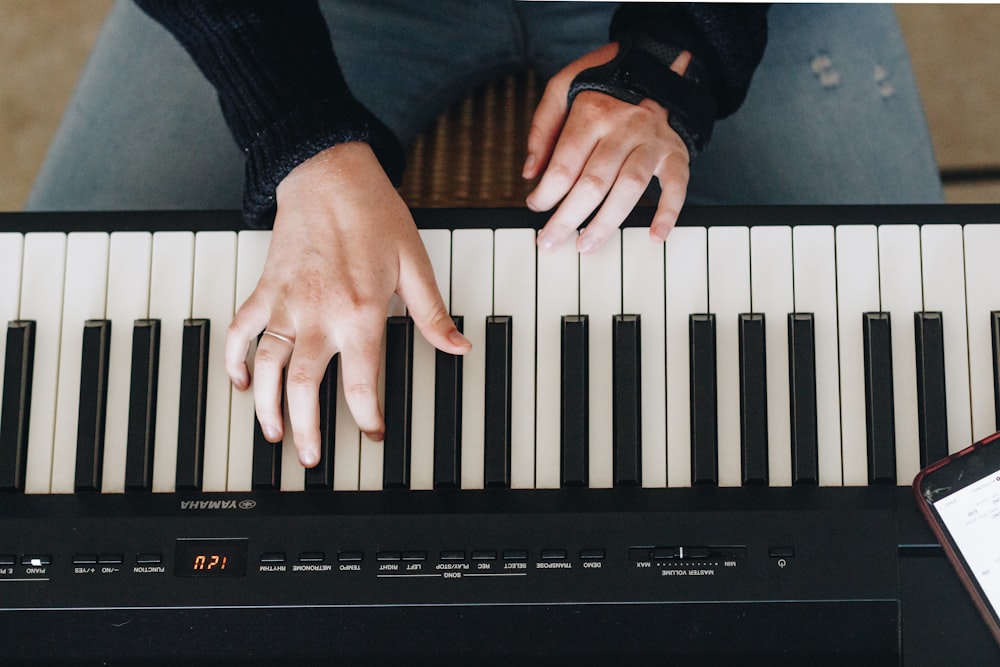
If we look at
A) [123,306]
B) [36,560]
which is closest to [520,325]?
[123,306]

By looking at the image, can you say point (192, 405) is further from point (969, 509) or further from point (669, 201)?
point (969, 509)

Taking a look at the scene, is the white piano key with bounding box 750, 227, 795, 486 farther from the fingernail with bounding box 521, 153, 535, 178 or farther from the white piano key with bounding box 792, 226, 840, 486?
the fingernail with bounding box 521, 153, 535, 178

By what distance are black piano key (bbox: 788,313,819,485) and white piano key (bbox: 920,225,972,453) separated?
0.12 meters

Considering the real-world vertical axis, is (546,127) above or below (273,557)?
above

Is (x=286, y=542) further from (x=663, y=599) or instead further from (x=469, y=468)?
(x=663, y=599)

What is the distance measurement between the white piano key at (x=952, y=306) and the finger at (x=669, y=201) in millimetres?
224

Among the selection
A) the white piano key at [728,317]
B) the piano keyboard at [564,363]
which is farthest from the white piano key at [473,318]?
the white piano key at [728,317]

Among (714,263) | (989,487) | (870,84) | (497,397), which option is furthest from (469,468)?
(870,84)

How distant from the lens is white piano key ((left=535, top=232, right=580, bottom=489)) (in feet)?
2.48

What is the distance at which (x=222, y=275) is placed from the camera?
0.79m

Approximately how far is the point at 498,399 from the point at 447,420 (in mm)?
49

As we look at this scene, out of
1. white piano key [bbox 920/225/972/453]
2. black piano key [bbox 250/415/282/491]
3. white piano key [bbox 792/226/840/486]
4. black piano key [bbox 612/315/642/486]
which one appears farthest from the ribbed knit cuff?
white piano key [bbox 920/225/972/453]

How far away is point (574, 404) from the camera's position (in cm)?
75

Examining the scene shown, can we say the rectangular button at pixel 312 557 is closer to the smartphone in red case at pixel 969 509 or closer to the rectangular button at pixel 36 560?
the rectangular button at pixel 36 560
